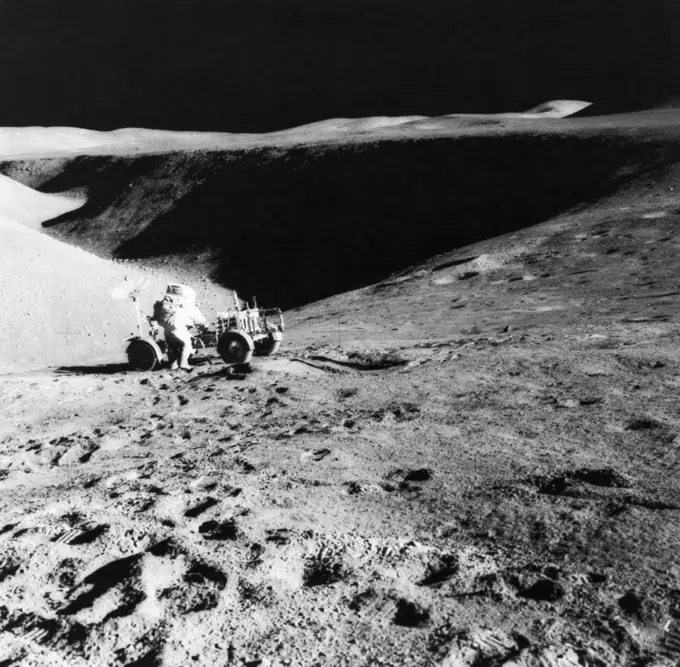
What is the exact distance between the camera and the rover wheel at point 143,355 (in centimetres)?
852

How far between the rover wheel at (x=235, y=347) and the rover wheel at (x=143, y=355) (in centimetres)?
88

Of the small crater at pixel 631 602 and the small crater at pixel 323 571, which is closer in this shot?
the small crater at pixel 631 602

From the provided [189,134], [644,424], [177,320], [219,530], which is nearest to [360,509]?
[219,530]

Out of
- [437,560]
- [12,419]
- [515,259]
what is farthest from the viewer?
[515,259]

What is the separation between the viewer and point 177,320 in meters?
8.34

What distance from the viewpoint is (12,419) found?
6664mm

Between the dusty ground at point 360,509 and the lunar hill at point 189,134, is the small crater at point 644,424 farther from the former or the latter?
the lunar hill at point 189,134

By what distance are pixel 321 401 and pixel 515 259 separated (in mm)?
7766

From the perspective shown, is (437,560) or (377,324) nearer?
(437,560)

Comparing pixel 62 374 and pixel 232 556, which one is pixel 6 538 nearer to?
pixel 232 556

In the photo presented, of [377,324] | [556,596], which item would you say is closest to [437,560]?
[556,596]

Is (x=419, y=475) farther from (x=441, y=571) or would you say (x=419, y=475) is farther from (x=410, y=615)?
(x=410, y=615)

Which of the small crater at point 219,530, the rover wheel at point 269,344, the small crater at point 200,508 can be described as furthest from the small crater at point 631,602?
the rover wheel at point 269,344

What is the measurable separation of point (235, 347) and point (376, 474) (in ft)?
14.0
